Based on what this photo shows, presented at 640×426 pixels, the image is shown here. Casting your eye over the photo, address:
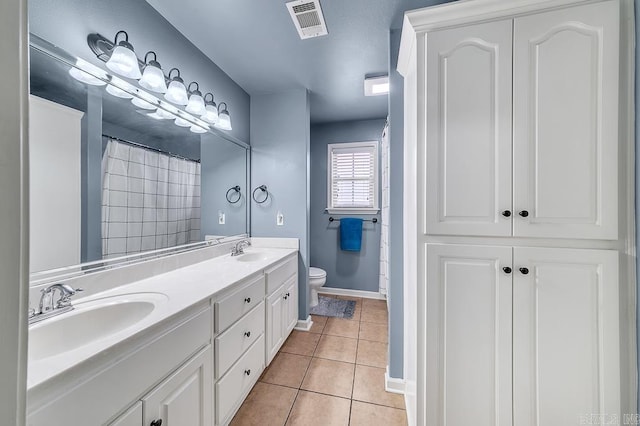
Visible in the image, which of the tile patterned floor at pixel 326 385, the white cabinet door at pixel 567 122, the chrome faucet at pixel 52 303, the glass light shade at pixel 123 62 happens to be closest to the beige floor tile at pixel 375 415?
the tile patterned floor at pixel 326 385

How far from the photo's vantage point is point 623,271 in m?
0.94

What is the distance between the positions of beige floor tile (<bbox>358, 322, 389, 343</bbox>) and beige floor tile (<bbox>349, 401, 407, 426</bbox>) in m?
0.78

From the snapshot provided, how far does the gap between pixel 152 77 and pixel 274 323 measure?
183 centimetres

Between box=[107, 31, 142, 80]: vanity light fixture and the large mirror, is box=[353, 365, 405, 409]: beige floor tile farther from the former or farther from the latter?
box=[107, 31, 142, 80]: vanity light fixture

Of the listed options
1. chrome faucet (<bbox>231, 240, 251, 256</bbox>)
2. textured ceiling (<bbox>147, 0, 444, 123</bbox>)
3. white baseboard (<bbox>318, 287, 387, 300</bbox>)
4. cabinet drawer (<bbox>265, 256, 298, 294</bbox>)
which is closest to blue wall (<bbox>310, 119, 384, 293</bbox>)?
white baseboard (<bbox>318, 287, 387, 300</bbox>)

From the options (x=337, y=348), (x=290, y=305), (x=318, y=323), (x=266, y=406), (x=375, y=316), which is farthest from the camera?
(x=375, y=316)

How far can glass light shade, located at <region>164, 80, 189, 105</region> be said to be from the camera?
62.2 inches

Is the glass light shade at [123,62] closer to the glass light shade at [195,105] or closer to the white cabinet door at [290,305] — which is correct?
the glass light shade at [195,105]

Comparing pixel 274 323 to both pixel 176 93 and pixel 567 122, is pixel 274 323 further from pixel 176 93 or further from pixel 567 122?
pixel 567 122

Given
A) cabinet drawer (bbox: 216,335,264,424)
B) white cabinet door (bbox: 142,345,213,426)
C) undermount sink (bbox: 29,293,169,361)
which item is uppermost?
undermount sink (bbox: 29,293,169,361)

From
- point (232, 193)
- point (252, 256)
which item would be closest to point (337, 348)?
point (252, 256)

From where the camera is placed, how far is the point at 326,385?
1.70 meters

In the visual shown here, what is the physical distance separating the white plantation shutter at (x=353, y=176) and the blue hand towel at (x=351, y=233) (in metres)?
0.21

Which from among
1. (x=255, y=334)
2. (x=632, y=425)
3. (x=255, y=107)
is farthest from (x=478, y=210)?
(x=255, y=107)
